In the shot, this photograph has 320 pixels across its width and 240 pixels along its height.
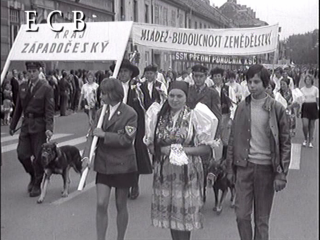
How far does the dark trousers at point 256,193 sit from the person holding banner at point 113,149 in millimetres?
866

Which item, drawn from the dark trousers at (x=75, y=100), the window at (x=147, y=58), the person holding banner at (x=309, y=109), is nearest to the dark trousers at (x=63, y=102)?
the dark trousers at (x=75, y=100)

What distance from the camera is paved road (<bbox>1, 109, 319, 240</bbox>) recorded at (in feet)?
16.7

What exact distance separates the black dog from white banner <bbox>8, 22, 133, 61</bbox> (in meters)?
1.64

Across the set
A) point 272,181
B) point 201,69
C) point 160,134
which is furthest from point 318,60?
point 201,69

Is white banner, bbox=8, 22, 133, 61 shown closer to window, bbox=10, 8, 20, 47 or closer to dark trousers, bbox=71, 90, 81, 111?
window, bbox=10, 8, 20, 47

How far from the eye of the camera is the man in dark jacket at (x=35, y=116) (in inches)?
248

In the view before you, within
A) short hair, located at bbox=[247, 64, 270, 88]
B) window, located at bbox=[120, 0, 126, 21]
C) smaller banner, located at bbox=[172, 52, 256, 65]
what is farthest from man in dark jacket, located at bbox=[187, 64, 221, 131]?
short hair, located at bbox=[247, 64, 270, 88]

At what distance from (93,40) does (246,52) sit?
2.13 m

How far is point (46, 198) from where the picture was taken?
21.5 ft

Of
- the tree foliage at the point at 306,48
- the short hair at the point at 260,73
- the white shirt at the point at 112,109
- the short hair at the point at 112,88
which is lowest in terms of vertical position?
the white shirt at the point at 112,109

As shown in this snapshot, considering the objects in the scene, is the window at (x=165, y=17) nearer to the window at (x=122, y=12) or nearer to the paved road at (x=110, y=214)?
the window at (x=122, y=12)

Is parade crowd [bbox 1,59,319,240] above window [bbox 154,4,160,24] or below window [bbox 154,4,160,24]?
below

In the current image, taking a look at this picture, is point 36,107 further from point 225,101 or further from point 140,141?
point 225,101

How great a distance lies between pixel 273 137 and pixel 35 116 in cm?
320
